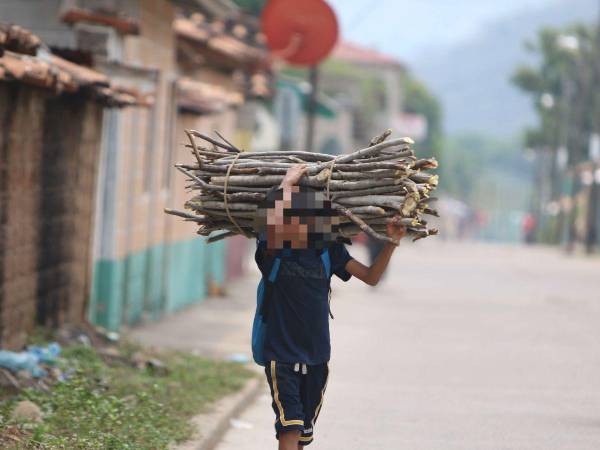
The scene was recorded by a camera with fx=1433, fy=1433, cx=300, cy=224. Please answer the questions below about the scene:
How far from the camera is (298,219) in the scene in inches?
276

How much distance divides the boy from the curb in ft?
5.67

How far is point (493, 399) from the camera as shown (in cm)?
1175

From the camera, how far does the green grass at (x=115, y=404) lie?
8.23 metres

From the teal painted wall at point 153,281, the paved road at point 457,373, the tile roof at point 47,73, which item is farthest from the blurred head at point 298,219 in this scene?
the teal painted wall at point 153,281

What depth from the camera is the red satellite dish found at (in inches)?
762

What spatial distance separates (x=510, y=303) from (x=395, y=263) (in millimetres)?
14406

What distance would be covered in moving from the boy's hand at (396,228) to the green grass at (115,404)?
7.24 feet

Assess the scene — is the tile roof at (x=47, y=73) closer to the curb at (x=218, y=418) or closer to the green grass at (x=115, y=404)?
the green grass at (x=115, y=404)

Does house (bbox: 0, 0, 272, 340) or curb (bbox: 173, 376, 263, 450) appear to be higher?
house (bbox: 0, 0, 272, 340)

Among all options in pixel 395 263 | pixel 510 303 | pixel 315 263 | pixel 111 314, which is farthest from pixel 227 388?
pixel 395 263

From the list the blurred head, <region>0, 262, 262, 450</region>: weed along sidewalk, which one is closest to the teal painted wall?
<region>0, 262, 262, 450</region>: weed along sidewalk

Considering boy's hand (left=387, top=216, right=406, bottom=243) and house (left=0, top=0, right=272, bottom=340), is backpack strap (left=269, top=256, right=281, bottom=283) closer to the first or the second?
boy's hand (left=387, top=216, right=406, bottom=243)

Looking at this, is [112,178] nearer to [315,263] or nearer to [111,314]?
[111,314]

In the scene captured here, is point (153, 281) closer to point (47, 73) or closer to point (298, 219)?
point (47, 73)
